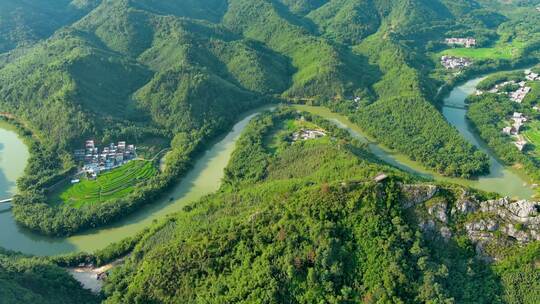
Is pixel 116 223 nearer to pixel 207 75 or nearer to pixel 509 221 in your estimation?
Result: pixel 207 75

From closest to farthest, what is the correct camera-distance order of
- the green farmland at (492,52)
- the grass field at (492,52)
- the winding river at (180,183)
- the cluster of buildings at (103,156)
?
the winding river at (180,183) < the cluster of buildings at (103,156) < the green farmland at (492,52) < the grass field at (492,52)

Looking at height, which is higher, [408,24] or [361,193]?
[361,193]

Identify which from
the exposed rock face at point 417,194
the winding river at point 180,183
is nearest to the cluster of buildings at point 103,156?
the winding river at point 180,183

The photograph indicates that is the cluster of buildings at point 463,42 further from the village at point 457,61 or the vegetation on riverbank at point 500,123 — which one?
the vegetation on riverbank at point 500,123

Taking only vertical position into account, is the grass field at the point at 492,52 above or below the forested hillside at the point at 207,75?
below

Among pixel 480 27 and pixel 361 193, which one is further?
pixel 480 27

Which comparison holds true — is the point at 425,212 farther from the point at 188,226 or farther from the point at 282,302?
the point at 188,226

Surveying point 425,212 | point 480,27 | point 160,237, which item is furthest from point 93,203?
point 480,27
